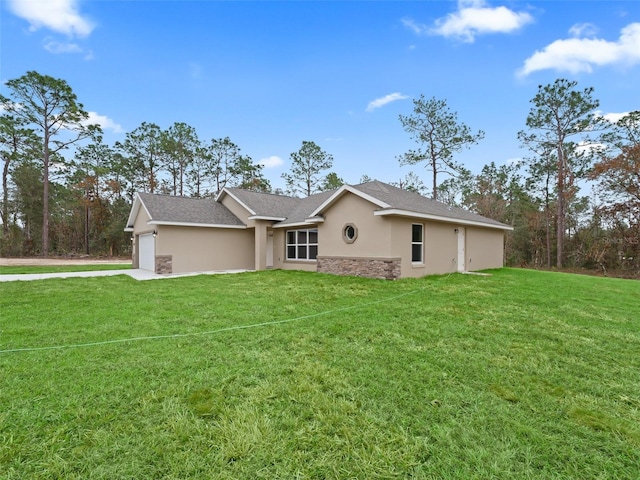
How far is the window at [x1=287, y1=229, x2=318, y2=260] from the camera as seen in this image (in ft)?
47.0

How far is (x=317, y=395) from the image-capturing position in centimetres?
295

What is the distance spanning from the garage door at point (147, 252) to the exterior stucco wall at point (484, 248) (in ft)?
49.0

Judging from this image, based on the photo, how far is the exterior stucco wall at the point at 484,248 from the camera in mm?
14336

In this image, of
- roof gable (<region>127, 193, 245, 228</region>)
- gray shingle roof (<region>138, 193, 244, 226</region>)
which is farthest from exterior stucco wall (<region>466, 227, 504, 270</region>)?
gray shingle roof (<region>138, 193, 244, 226</region>)

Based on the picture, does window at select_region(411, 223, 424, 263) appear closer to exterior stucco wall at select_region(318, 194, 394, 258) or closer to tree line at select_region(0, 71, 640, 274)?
exterior stucco wall at select_region(318, 194, 394, 258)

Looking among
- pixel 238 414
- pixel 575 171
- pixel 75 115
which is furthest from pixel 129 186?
pixel 575 171

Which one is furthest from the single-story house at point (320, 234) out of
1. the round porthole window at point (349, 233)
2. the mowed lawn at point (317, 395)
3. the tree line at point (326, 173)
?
A: the tree line at point (326, 173)

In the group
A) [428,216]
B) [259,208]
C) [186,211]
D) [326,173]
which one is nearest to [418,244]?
[428,216]

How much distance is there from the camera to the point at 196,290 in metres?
8.88

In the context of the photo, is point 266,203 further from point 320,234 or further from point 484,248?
point 484,248

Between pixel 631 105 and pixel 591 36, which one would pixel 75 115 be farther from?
pixel 631 105

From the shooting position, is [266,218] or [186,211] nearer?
[266,218]

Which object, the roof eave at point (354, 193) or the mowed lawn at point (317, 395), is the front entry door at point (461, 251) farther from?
the mowed lawn at point (317, 395)

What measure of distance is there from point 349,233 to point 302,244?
3328 millimetres
